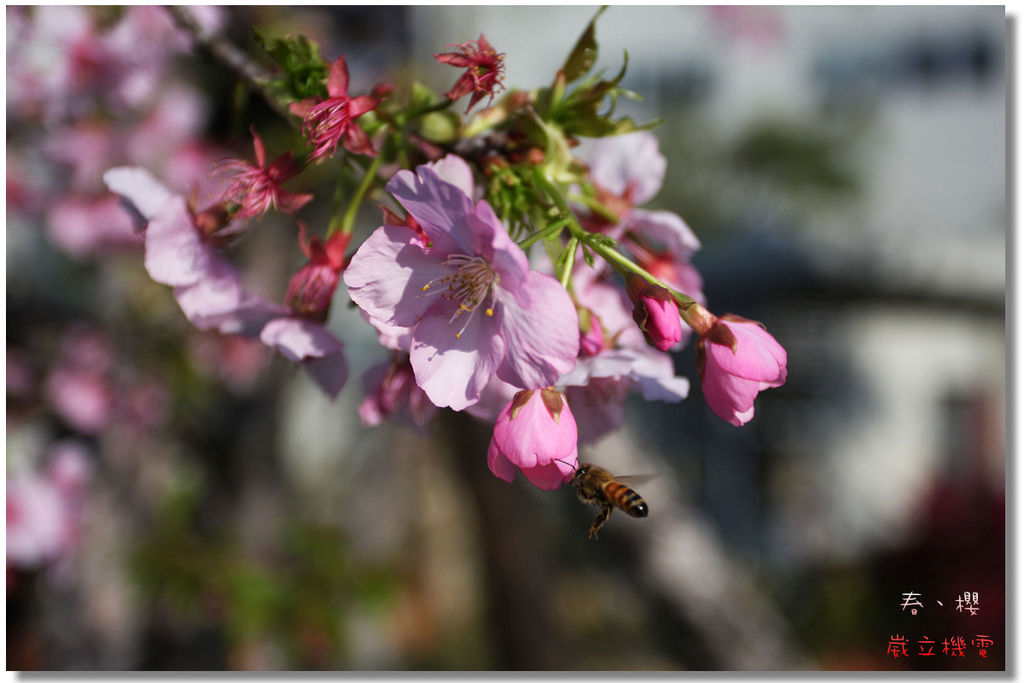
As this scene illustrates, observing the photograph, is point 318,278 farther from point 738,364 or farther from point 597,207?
point 738,364

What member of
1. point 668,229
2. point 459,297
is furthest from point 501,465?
point 668,229

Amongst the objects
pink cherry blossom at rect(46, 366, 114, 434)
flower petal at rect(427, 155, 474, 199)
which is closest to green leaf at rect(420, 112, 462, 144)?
flower petal at rect(427, 155, 474, 199)

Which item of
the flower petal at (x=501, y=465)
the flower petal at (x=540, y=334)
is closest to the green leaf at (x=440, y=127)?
the flower petal at (x=540, y=334)

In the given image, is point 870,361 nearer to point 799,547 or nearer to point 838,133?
point 799,547

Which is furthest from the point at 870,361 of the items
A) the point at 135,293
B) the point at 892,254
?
the point at 135,293

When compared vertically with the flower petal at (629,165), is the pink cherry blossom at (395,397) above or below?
below

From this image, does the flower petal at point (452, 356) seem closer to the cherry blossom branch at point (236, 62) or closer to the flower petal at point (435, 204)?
the flower petal at point (435, 204)

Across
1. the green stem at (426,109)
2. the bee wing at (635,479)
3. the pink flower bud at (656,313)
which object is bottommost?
the bee wing at (635,479)
